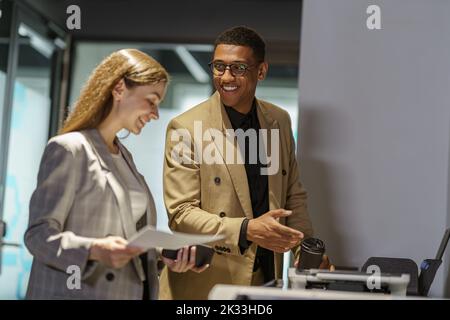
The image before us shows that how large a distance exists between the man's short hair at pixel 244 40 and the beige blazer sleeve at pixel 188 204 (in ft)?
1.14

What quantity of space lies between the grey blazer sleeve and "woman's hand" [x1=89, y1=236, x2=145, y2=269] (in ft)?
0.08

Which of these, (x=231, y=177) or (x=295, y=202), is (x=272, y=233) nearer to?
(x=231, y=177)

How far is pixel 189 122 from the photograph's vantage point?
2828 mm

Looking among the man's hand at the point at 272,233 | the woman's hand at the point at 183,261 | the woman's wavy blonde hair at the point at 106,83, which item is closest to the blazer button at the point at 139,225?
the woman's hand at the point at 183,261

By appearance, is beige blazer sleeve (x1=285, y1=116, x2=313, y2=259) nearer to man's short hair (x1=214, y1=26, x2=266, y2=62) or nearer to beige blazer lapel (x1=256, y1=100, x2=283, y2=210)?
beige blazer lapel (x1=256, y1=100, x2=283, y2=210)

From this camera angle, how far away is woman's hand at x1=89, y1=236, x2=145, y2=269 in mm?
2172

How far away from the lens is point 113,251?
2178 millimetres

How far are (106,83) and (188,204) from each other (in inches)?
22.4

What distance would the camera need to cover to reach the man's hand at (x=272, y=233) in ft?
8.61

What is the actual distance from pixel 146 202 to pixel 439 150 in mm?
1399

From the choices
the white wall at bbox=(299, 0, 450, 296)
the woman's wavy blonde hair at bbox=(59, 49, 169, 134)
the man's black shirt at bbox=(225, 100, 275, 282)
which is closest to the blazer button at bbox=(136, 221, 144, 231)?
the woman's wavy blonde hair at bbox=(59, 49, 169, 134)

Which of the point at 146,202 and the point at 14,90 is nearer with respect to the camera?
the point at 146,202
